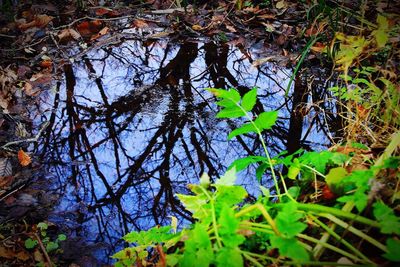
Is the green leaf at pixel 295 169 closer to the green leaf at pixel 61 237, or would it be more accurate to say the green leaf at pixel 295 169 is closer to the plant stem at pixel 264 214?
the plant stem at pixel 264 214

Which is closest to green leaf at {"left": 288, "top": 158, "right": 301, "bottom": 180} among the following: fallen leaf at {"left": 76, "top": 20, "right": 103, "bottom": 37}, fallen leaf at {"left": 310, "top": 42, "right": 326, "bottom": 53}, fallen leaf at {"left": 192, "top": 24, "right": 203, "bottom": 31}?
fallen leaf at {"left": 310, "top": 42, "right": 326, "bottom": 53}

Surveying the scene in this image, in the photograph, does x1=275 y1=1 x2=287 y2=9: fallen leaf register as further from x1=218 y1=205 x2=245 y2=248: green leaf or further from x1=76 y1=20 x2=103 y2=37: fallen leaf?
x1=218 y1=205 x2=245 y2=248: green leaf

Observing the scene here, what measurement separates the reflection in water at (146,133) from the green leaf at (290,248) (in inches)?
42.9

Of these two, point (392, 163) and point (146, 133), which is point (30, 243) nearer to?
point (146, 133)

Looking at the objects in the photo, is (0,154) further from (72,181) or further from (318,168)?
(318,168)

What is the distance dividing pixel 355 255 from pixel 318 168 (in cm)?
31

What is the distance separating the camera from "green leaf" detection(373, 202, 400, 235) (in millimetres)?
717

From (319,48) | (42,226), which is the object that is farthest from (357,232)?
(319,48)

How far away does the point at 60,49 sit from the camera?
346cm

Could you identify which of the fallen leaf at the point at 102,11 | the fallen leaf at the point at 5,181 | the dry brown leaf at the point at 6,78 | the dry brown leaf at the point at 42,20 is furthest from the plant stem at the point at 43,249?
the fallen leaf at the point at 102,11

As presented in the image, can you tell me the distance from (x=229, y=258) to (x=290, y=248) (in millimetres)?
137

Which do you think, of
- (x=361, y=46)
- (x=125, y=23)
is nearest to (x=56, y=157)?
(x=361, y=46)

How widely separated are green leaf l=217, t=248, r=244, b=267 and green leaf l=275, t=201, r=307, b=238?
11cm

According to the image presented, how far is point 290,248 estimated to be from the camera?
0.74 meters
